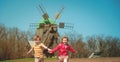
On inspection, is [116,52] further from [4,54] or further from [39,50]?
[39,50]

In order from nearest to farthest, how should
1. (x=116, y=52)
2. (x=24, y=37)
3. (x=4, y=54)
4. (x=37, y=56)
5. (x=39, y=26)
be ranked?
(x=37, y=56) < (x=4, y=54) < (x=39, y=26) < (x=24, y=37) < (x=116, y=52)

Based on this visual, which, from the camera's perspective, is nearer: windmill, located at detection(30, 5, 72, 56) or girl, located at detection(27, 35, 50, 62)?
girl, located at detection(27, 35, 50, 62)

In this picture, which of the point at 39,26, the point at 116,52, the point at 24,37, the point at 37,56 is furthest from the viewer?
the point at 116,52

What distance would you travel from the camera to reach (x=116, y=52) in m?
77.6

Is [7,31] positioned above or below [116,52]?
above

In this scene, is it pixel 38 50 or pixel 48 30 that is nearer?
pixel 38 50

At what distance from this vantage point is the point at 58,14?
51.0 meters

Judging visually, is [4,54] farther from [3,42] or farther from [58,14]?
[58,14]

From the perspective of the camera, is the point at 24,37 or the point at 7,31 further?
the point at 24,37

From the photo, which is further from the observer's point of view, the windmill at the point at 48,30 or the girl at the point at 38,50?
the windmill at the point at 48,30

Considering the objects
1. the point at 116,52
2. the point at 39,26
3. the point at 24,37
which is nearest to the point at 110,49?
the point at 116,52

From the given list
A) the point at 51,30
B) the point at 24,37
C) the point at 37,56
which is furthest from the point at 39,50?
the point at 24,37

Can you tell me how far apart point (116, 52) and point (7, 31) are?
108 feet

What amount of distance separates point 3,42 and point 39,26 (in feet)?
23.7
